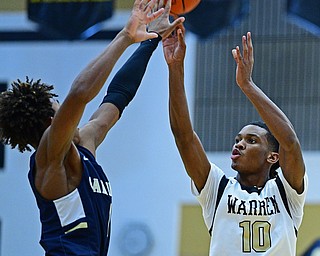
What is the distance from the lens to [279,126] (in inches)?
185

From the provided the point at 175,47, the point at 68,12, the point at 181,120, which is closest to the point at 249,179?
the point at 181,120

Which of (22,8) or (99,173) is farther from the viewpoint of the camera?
(22,8)

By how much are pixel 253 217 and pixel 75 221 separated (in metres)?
1.18

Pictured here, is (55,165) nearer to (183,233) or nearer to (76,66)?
(183,233)

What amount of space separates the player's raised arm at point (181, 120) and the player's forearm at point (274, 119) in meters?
0.35

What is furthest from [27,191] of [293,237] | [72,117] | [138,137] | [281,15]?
[72,117]

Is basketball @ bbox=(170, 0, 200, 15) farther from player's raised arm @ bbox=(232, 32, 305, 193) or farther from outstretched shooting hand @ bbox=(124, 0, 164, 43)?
outstretched shooting hand @ bbox=(124, 0, 164, 43)

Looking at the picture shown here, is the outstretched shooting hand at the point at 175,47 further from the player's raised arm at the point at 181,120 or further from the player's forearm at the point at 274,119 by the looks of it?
the player's forearm at the point at 274,119

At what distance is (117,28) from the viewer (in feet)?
38.8

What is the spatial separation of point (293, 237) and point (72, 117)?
1565 mm

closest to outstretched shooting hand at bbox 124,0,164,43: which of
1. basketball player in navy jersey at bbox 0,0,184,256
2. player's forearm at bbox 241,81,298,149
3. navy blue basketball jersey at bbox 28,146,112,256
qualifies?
Answer: basketball player in navy jersey at bbox 0,0,184,256

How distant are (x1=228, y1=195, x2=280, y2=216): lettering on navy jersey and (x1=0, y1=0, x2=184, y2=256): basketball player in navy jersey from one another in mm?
946

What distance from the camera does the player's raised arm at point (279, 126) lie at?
15.3ft

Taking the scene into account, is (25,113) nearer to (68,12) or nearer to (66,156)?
(66,156)
